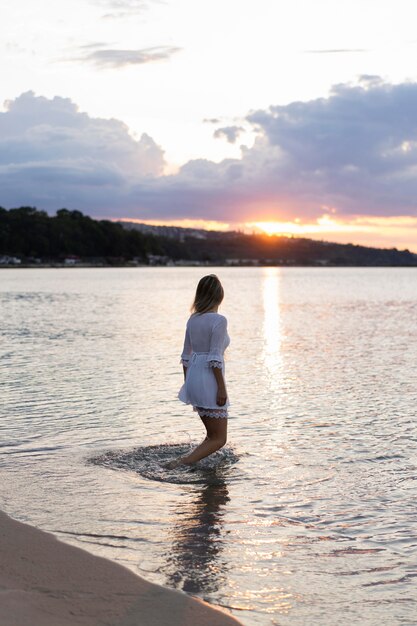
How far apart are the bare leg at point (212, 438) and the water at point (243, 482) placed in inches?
8.9

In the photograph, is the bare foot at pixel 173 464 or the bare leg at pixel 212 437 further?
the bare foot at pixel 173 464

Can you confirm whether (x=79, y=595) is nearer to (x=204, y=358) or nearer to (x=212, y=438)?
(x=204, y=358)

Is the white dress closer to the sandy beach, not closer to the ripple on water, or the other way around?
the ripple on water

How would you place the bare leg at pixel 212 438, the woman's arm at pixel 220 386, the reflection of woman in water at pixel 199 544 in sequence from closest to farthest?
the reflection of woman in water at pixel 199 544 < the woman's arm at pixel 220 386 < the bare leg at pixel 212 438

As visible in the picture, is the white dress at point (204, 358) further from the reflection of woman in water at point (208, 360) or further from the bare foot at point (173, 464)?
the bare foot at point (173, 464)

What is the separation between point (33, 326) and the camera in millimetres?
33406

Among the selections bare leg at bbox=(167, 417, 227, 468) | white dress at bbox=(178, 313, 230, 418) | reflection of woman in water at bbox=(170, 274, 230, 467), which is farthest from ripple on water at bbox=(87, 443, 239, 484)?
white dress at bbox=(178, 313, 230, 418)

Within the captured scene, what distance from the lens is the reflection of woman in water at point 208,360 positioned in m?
8.36

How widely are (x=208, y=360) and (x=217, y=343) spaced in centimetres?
22

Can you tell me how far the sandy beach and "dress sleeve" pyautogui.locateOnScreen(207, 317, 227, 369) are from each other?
8.87ft

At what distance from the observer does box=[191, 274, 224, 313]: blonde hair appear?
829cm

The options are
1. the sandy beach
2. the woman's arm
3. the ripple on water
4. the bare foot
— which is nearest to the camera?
the sandy beach

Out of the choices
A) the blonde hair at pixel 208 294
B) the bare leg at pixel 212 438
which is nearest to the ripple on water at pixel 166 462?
the bare leg at pixel 212 438

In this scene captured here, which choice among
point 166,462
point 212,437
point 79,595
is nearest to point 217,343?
point 212,437
